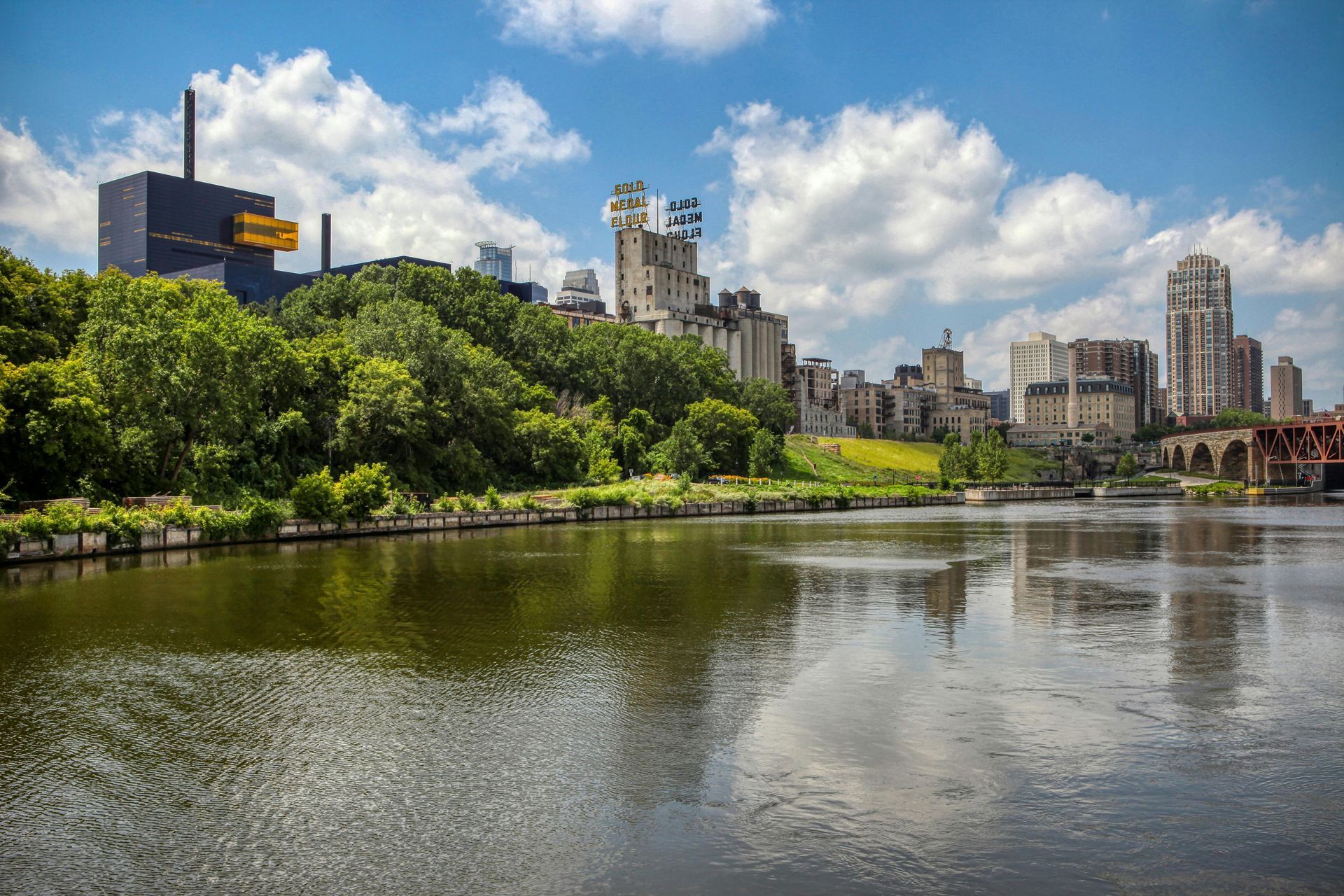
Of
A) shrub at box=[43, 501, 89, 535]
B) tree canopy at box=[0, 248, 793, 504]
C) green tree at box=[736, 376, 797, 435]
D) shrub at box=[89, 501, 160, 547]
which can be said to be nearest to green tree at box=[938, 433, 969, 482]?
green tree at box=[736, 376, 797, 435]

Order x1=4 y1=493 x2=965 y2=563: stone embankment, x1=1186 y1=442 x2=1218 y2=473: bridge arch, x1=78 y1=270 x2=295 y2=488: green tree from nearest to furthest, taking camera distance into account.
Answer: x1=4 y1=493 x2=965 y2=563: stone embankment
x1=78 y1=270 x2=295 y2=488: green tree
x1=1186 y1=442 x2=1218 y2=473: bridge arch

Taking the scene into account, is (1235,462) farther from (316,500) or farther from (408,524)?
(316,500)

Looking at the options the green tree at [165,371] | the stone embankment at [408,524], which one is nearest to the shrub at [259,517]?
the stone embankment at [408,524]

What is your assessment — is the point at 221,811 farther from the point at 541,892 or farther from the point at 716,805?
the point at 716,805

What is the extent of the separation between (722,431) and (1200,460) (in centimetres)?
11998

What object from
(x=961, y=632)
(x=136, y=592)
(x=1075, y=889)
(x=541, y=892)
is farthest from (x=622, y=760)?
(x=136, y=592)

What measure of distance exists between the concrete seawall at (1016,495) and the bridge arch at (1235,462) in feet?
155

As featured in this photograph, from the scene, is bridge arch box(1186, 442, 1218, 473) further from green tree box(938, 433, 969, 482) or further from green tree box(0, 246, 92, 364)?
green tree box(0, 246, 92, 364)

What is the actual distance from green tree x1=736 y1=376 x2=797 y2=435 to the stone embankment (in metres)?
45.5

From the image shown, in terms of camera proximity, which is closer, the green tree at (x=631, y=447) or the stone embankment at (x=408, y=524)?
the stone embankment at (x=408, y=524)

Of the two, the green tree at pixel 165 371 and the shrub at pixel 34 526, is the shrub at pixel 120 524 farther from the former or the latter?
the green tree at pixel 165 371

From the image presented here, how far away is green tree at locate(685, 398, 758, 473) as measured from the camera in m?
118

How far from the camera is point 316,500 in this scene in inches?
2111

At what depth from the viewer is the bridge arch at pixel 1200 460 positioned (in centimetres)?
18675
